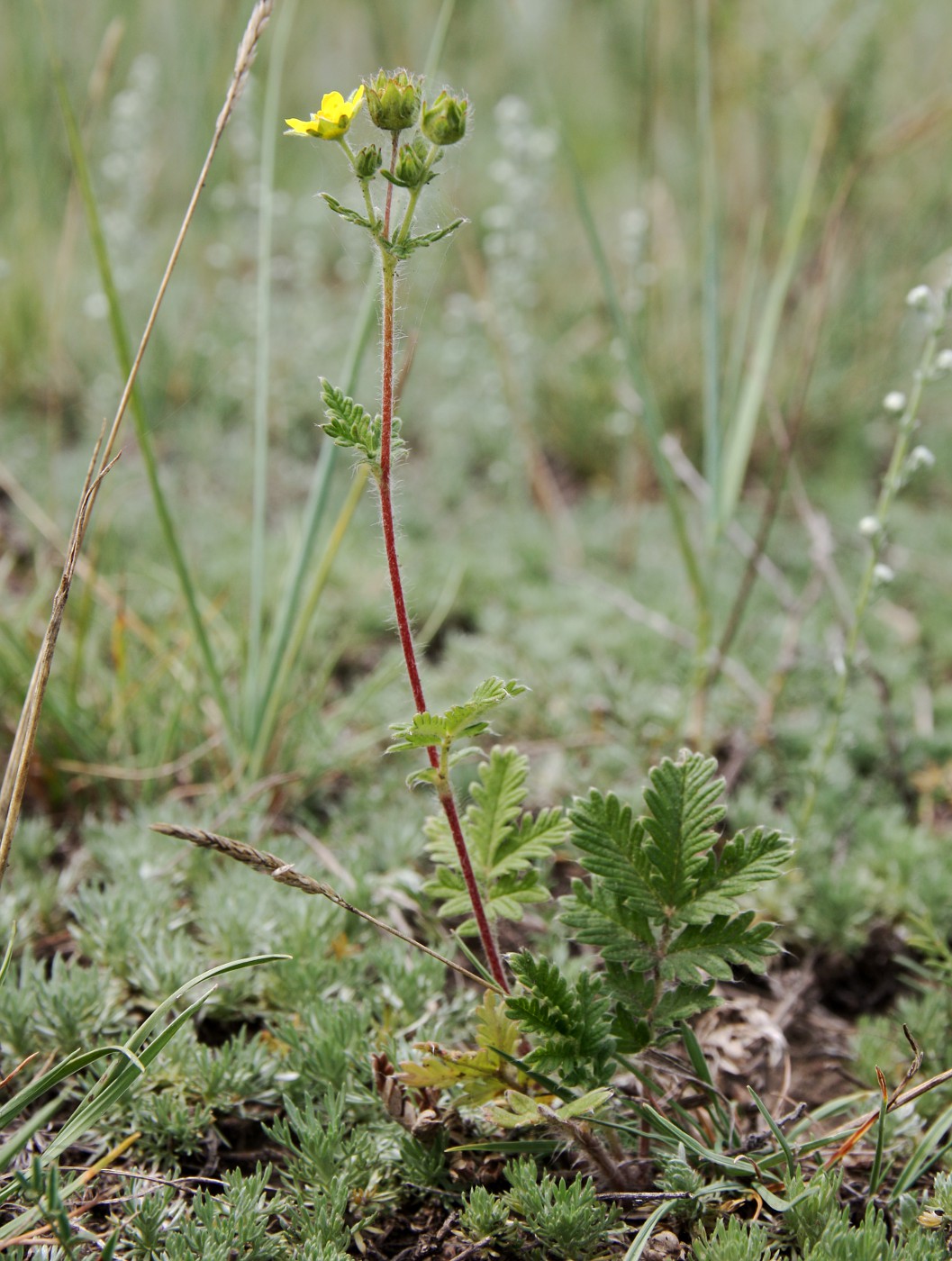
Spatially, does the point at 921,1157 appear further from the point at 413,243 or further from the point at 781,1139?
the point at 413,243

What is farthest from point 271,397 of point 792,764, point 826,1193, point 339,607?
point 826,1193

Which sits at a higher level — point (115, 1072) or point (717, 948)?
point (717, 948)

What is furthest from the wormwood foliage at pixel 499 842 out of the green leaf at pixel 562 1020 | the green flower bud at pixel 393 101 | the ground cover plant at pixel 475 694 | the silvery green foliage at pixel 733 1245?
the green flower bud at pixel 393 101

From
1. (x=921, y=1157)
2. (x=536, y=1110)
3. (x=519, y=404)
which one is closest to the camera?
(x=536, y=1110)

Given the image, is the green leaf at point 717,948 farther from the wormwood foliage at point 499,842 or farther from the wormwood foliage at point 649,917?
the wormwood foliage at point 499,842

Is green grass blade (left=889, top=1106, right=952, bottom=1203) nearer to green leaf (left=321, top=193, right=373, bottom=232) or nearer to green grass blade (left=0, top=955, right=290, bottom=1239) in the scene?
green grass blade (left=0, top=955, right=290, bottom=1239)

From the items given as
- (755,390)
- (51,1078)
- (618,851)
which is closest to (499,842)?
(618,851)
